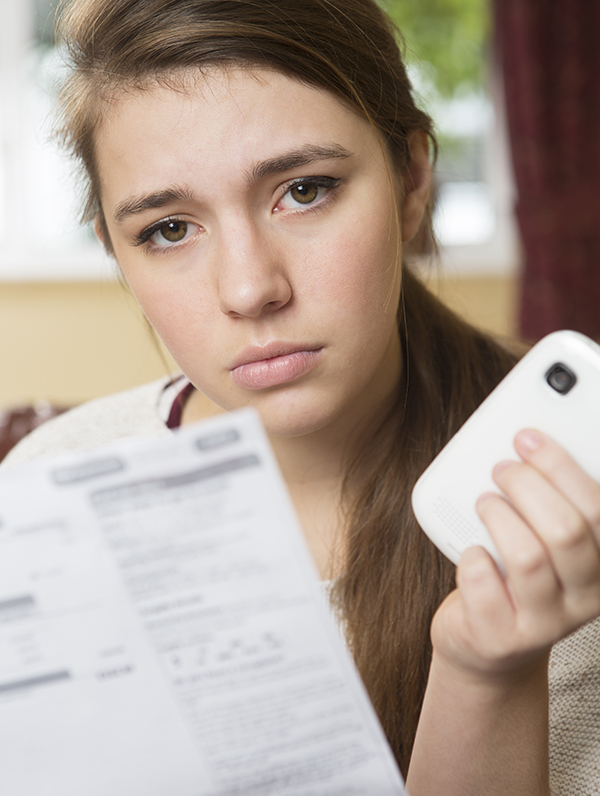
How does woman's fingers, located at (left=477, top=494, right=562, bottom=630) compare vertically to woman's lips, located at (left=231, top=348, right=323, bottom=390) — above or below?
below

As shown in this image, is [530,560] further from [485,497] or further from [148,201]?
[148,201]

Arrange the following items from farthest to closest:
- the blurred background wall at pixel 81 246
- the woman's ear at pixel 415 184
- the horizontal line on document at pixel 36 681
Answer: the blurred background wall at pixel 81 246
the woman's ear at pixel 415 184
the horizontal line on document at pixel 36 681

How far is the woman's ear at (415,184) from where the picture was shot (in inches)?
33.3

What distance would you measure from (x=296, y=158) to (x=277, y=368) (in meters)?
0.18

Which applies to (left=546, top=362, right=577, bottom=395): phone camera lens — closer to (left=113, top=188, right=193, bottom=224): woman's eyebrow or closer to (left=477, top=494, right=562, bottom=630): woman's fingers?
Answer: (left=477, top=494, right=562, bottom=630): woman's fingers

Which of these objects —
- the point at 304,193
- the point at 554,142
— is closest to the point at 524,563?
the point at 304,193

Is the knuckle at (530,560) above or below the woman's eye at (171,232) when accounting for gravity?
below

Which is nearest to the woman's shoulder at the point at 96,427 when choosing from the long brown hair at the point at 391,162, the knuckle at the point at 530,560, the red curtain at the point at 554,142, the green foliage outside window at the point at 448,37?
the long brown hair at the point at 391,162

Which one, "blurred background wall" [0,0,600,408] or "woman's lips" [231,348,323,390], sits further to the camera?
"blurred background wall" [0,0,600,408]

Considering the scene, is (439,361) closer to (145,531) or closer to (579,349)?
(579,349)

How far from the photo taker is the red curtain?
8.28ft

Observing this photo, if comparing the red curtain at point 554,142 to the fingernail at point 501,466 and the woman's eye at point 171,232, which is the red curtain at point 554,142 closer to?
the woman's eye at point 171,232

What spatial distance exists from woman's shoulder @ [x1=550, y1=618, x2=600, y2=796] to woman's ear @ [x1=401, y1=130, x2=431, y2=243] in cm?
46

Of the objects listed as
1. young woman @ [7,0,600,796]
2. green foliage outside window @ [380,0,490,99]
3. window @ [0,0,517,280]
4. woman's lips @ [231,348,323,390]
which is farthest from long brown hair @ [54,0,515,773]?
green foliage outside window @ [380,0,490,99]
